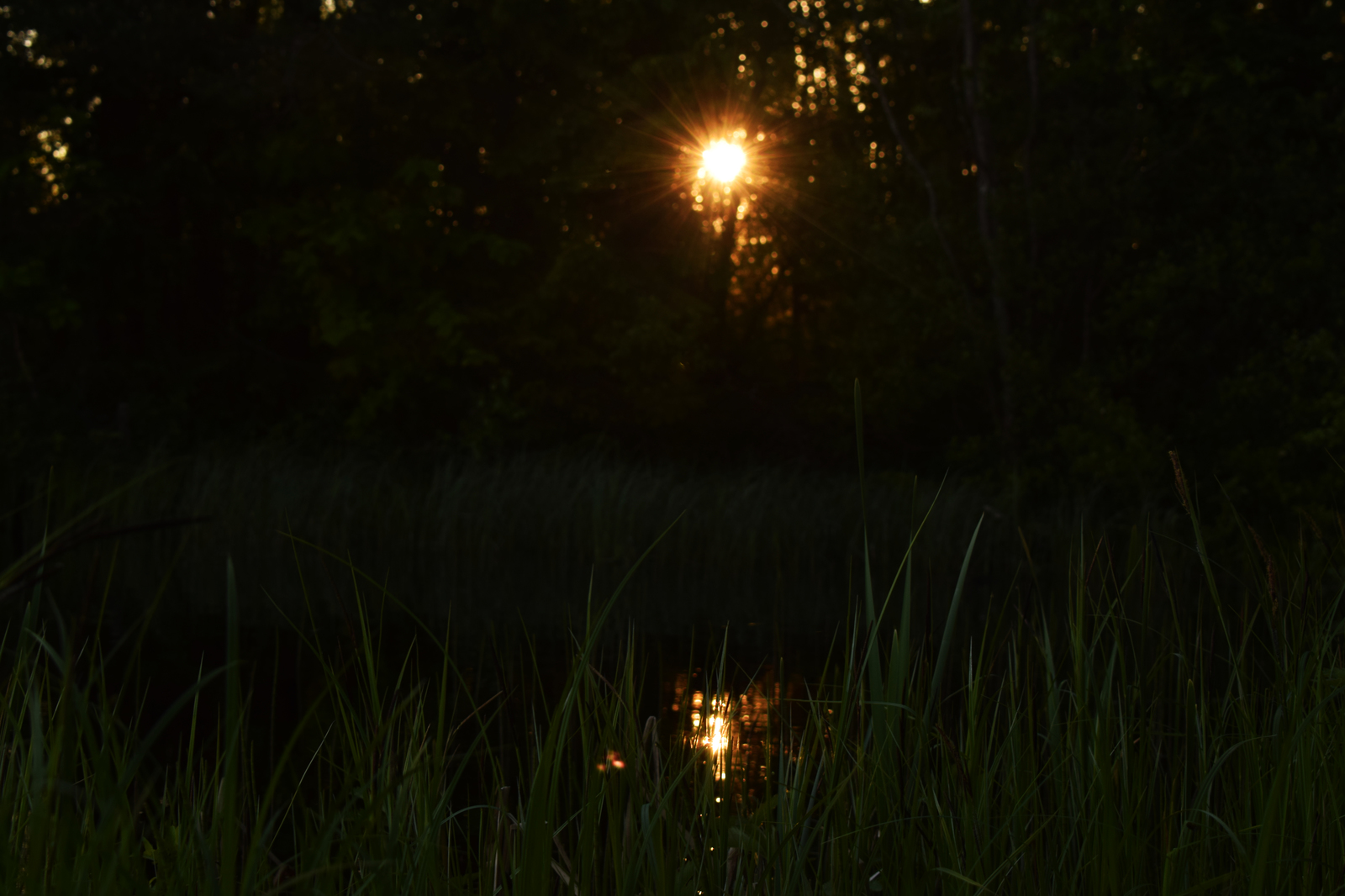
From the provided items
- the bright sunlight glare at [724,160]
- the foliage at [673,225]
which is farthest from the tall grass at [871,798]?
the bright sunlight glare at [724,160]

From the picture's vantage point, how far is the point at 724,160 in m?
17.9

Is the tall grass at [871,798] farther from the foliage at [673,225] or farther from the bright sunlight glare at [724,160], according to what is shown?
the bright sunlight glare at [724,160]

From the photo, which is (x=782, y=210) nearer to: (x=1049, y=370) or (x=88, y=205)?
(x=1049, y=370)

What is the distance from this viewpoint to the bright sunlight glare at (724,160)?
57.9 ft

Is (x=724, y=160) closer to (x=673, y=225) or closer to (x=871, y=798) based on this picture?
(x=673, y=225)

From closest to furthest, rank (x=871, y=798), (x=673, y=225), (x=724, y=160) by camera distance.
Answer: (x=871, y=798) < (x=724, y=160) < (x=673, y=225)

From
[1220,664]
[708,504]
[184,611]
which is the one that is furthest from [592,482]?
[1220,664]

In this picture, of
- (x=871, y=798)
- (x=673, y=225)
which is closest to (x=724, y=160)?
(x=673, y=225)

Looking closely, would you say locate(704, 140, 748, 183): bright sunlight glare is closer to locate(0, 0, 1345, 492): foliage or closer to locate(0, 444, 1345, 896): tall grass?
locate(0, 0, 1345, 492): foliage

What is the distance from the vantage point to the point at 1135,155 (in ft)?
39.5

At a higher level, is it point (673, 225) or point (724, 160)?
point (724, 160)

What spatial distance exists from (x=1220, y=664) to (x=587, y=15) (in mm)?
13993

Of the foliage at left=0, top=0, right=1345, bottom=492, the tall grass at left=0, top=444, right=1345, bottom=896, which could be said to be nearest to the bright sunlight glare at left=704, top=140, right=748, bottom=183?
the foliage at left=0, top=0, right=1345, bottom=492

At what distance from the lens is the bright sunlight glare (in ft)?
57.9
